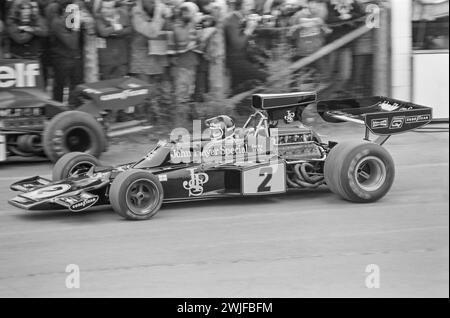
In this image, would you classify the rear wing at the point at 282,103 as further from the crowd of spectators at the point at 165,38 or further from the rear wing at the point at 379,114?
the crowd of spectators at the point at 165,38

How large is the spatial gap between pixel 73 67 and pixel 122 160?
1894 millimetres

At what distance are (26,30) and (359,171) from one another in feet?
17.3

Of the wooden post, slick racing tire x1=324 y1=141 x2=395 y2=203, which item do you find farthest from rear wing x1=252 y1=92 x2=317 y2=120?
the wooden post

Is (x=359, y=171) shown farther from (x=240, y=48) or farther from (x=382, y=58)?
(x=382, y=58)

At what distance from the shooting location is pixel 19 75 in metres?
9.95

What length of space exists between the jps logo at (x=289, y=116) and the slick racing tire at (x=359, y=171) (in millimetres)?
700

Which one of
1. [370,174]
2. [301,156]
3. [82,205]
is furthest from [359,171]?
[82,205]

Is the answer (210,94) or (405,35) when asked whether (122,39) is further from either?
(405,35)

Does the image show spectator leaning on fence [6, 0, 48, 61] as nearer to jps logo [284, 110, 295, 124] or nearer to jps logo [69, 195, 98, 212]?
jps logo [284, 110, 295, 124]

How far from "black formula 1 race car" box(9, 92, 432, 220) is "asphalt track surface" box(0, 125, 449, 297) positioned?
0.20 metres

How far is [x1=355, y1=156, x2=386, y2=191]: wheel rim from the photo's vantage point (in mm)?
7602

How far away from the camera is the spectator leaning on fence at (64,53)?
10898 millimetres

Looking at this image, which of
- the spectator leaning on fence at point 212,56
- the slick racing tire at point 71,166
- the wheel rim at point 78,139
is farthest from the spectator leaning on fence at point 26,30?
the slick racing tire at point 71,166

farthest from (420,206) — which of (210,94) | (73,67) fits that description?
(73,67)
